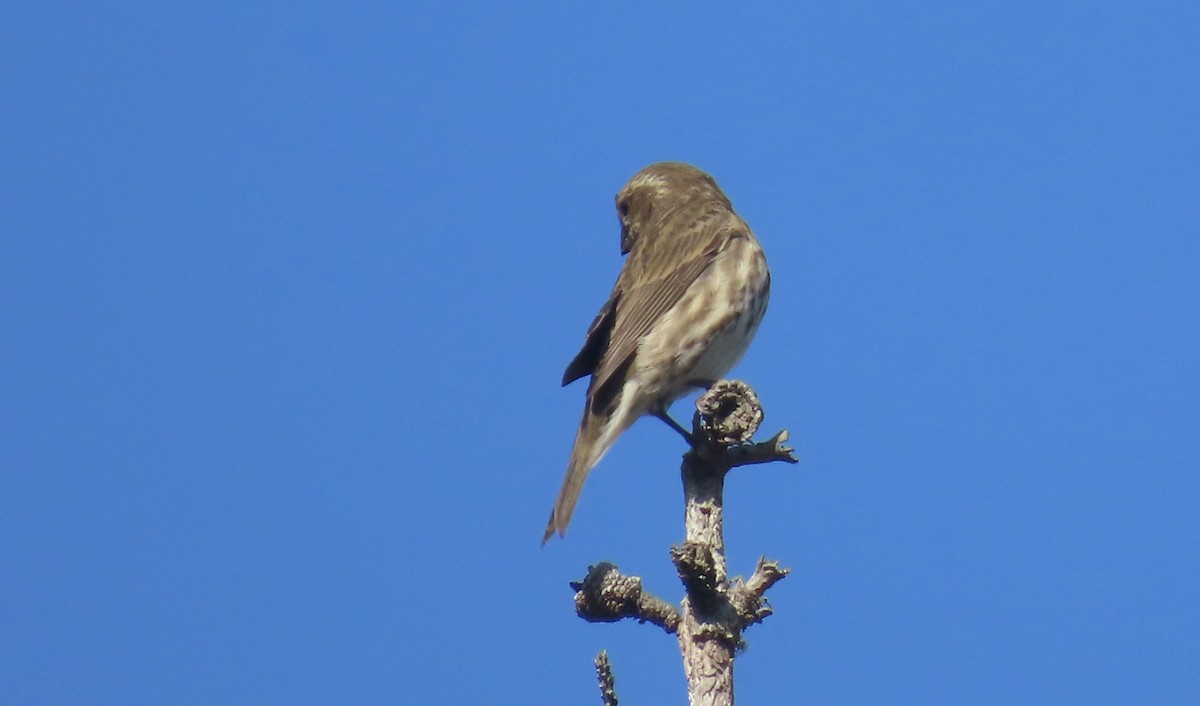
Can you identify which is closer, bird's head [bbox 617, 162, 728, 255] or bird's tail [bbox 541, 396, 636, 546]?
bird's tail [bbox 541, 396, 636, 546]

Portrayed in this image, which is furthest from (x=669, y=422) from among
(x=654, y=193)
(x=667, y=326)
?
(x=654, y=193)

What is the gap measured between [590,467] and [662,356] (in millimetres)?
824

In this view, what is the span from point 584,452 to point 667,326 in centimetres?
93

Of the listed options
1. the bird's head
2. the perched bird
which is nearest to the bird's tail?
the perched bird

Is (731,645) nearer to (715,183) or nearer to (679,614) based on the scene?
(679,614)

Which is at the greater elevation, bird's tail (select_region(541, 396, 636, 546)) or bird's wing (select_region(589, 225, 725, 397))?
bird's wing (select_region(589, 225, 725, 397))

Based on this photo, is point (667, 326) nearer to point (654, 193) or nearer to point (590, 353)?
point (590, 353)

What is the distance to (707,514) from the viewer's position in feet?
17.6

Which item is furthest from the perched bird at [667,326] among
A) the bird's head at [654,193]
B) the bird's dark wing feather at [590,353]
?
the bird's head at [654,193]

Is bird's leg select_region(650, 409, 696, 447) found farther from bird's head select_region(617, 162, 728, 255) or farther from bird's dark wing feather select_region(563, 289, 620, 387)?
bird's head select_region(617, 162, 728, 255)

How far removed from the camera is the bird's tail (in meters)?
6.79

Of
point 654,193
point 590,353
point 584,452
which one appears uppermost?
point 654,193

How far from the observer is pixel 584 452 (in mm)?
7254

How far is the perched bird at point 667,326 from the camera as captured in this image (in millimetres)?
7574
